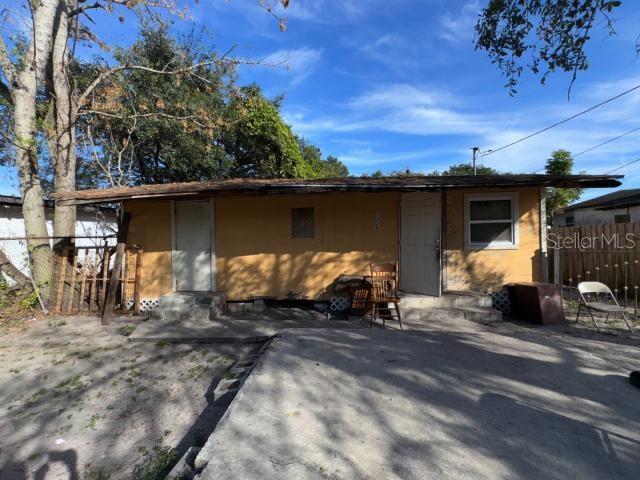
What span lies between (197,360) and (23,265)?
7.46 m

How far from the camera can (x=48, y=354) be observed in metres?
5.09

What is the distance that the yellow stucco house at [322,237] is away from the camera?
6.99 meters

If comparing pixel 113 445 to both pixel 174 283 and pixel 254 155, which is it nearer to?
pixel 174 283

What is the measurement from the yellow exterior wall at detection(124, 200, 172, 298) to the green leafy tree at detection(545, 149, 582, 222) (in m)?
16.6

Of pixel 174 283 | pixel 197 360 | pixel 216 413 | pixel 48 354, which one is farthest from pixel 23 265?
pixel 216 413

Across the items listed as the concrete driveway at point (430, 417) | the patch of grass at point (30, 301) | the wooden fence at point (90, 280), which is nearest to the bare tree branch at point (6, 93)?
the wooden fence at point (90, 280)

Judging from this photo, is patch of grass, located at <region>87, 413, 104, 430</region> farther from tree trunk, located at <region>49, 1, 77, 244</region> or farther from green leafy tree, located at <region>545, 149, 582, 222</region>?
green leafy tree, located at <region>545, 149, 582, 222</region>

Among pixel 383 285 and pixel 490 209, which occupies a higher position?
pixel 490 209

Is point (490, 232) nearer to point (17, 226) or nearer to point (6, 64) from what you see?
point (6, 64)

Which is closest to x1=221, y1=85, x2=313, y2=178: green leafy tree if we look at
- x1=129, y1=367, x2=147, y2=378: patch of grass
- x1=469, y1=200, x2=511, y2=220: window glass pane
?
x1=469, y1=200, x2=511, y2=220: window glass pane

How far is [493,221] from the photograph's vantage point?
23.4 feet

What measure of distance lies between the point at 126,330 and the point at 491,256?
23.7 feet

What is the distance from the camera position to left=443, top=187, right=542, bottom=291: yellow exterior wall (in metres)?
7.00

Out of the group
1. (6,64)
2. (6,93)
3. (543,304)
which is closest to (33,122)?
(6,64)
